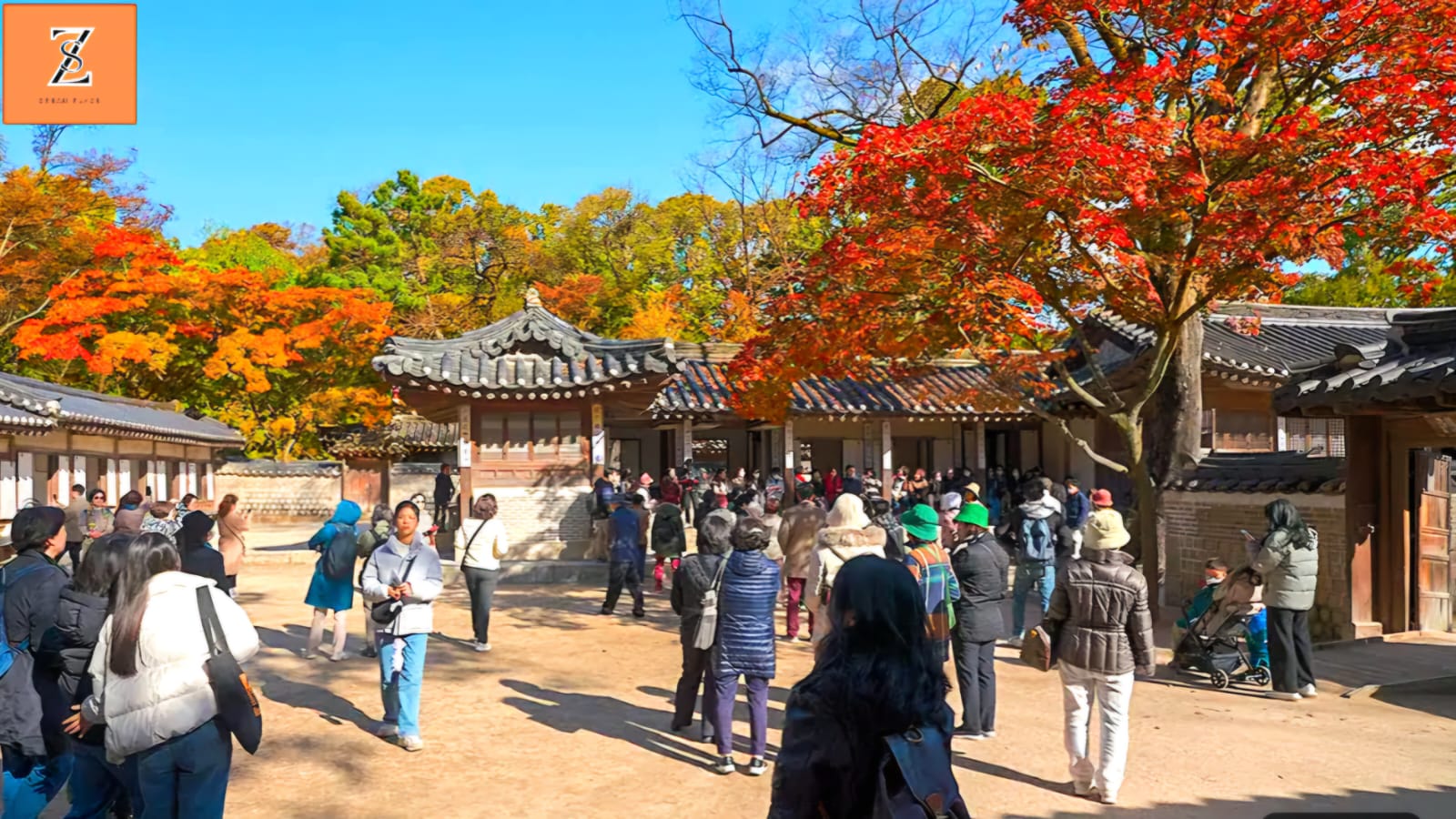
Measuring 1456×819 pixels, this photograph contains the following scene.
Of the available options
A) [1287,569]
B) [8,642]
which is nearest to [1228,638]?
[1287,569]

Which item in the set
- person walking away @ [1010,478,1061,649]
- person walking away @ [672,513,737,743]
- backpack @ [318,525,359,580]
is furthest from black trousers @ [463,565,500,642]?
person walking away @ [1010,478,1061,649]

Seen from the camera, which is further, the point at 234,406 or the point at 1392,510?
the point at 234,406

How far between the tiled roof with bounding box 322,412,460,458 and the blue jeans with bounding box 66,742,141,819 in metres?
28.2

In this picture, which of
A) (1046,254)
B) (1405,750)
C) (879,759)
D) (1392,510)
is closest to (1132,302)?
(1046,254)

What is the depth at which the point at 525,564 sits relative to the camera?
51.1ft

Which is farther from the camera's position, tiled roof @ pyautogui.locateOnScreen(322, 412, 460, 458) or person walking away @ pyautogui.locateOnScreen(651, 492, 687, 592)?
tiled roof @ pyautogui.locateOnScreen(322, 412, 460, 458)

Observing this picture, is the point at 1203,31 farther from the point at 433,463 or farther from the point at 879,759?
the point at 433,463

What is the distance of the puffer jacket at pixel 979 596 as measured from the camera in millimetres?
6660

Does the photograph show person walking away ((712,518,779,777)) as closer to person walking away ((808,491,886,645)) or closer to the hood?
person walking away ((808,491,886,645))

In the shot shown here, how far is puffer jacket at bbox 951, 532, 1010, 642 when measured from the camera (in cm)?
666

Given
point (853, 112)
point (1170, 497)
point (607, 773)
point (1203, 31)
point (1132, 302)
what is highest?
point (853, 112)

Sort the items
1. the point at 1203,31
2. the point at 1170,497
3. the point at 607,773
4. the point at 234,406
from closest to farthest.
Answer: the point at 607,773 < the point at 1203,31 < the point at 1170,497 < the point at 234,406

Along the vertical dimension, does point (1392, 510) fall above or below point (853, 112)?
below

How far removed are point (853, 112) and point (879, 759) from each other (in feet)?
42.3
